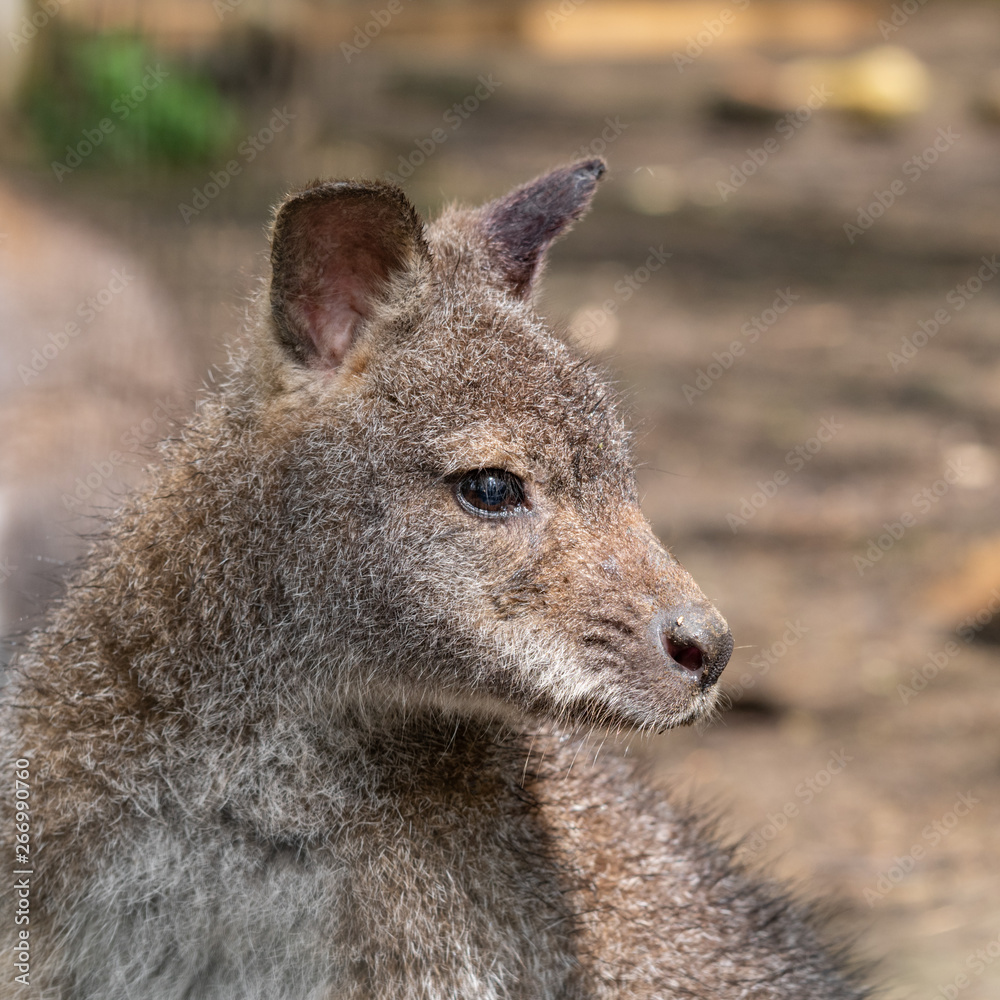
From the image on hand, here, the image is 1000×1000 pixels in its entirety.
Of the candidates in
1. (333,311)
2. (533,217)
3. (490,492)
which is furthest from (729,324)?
(490,492)

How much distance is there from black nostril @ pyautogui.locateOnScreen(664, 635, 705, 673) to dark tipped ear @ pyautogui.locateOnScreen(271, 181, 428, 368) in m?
1.27

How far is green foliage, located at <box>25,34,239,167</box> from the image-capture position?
10.6 meters

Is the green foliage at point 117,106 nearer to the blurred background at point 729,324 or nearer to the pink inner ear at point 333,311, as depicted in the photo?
the blurred background at point 729,324

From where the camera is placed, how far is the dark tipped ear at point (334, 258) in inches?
141

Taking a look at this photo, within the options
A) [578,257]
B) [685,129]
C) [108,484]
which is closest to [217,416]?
[108,484]

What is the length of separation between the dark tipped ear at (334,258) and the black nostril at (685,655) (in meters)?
1.27

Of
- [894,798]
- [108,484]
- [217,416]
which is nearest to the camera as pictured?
[217,416]

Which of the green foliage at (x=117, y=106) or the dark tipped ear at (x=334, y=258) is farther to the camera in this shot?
the green foliage at (x=117, y=106)

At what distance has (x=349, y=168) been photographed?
1456 cm

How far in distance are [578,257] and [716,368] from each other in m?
2.33

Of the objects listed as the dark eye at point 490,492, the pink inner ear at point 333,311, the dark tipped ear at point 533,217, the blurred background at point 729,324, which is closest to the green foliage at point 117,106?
the blurred background at point 729,324

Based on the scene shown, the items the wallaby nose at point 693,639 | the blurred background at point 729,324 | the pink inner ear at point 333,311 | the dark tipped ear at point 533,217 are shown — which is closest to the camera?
the wallaby nose at point 693,639

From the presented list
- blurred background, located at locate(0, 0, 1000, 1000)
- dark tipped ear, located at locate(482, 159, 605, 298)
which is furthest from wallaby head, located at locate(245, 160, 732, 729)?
blurred background, located at locate(0, 0, 1000, 1000)

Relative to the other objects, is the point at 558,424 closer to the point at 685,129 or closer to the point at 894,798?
the point at 894,798
